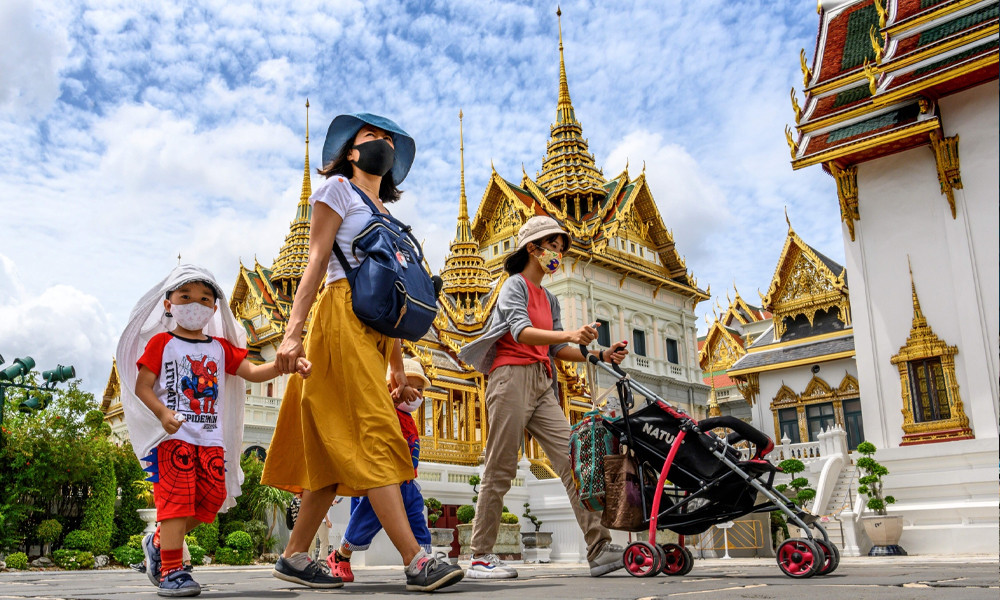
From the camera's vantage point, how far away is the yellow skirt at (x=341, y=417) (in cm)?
291

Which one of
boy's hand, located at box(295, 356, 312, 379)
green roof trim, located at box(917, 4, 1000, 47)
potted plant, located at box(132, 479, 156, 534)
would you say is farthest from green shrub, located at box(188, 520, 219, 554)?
green roof trim, located at box(917, 4, 1000, 47)

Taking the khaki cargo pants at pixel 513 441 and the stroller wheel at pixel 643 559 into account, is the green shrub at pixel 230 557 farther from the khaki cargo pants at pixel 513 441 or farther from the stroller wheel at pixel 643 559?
the stroller wheel at pixel 643 559

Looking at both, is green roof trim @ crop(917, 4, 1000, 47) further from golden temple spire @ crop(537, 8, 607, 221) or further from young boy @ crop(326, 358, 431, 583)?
golden temple spire @ crop(537, 8, 607, 221)

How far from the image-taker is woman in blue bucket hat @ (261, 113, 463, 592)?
9.41 feet

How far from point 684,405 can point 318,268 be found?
106 ft

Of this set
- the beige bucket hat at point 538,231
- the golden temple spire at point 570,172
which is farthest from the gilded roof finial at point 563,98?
the beige bucket hat at point 538,231

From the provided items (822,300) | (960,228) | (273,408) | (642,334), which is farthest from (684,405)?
(960,228)

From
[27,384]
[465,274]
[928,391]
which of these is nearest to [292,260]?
[465,274]

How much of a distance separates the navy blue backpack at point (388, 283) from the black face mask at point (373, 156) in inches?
10.8

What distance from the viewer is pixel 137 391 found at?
3.32m

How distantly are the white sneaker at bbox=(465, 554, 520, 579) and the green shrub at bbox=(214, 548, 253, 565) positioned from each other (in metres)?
11.2

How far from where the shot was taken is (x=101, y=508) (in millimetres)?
12273

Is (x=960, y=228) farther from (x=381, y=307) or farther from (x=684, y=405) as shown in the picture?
(x=684, y=405)

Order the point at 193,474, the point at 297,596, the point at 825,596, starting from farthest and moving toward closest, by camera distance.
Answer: the point at 193,474 < the point at 297,596 < the point at 825,596
